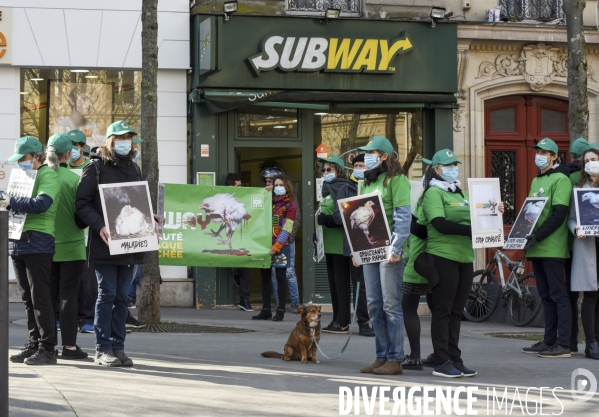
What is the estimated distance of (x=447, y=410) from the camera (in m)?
7.50

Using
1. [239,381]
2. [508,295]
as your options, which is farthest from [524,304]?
[239,381]

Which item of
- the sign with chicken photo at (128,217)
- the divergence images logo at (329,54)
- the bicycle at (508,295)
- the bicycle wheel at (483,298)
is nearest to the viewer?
the sign with chicken photo at (128,217)

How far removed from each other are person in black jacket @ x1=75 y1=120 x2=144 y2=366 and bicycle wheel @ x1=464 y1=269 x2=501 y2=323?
7207mm

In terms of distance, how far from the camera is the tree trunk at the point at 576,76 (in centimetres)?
1288

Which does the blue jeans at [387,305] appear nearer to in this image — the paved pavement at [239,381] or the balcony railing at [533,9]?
the paved pavement at [239,381]

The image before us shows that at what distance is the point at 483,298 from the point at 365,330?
3399 mm

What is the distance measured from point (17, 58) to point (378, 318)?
30.3ft

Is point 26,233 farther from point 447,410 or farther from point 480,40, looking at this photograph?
point 480,40

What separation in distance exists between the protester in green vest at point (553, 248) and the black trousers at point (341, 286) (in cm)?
248

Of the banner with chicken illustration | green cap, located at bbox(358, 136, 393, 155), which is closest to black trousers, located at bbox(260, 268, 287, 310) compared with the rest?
the banner with chicken illustration

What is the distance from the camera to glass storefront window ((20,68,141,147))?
16.5 m

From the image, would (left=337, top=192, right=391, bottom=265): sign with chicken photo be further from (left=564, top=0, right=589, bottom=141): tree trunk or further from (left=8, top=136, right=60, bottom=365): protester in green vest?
(left=564, top=0, right=589, bottom=141): tree trunk

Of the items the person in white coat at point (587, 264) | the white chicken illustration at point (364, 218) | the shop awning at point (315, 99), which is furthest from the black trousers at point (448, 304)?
the shop awning at point (315, 99)

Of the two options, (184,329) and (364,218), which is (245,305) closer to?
(184,329)
